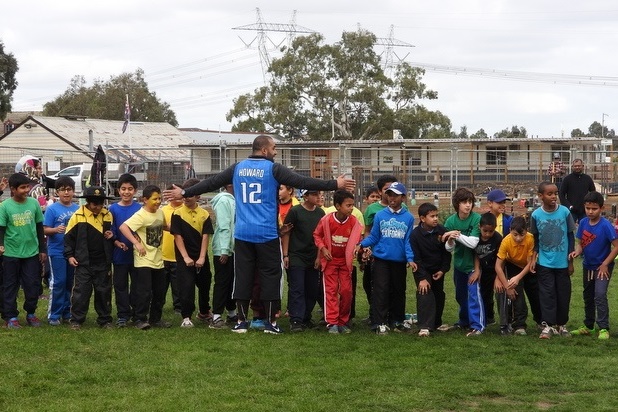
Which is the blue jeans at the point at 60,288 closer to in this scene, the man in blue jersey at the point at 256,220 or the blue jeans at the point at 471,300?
the man in blue jersey at the point at 256,220

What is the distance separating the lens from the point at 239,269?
1055 centimetres

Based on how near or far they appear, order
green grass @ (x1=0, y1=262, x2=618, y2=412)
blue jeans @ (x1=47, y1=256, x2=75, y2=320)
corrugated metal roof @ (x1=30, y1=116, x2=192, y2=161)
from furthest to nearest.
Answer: corrugated metal roof @ (x1=30, y1=116, x2=192, y2=161) → blue jeans @ (x1=47, y1=256, x2=75, y2=320) → green grass @ (x1=0, y1=262, x2=618, y2=412)

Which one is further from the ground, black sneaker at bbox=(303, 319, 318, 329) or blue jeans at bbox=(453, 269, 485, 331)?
blue jeans at bbox=(453, 269, 485, 331)

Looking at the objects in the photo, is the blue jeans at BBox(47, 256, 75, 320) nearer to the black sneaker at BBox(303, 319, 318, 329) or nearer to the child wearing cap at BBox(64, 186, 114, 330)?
the child wearing cap at BBox(64, 186, 114, 330)

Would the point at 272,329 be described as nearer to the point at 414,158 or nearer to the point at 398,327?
the point at 398,327

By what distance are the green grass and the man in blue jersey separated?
0.45 metres

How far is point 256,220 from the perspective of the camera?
1035cm

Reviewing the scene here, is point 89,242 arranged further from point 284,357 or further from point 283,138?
point 283,138

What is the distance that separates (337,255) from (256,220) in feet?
3.40

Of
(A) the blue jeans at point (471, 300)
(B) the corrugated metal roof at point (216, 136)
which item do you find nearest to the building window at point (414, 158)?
(A) the blue jeans at point (471, 300)

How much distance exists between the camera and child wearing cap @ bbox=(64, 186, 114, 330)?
10750 millimetres

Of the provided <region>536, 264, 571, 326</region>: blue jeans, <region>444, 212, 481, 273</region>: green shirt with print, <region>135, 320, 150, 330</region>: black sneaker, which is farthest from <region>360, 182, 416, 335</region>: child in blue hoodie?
<region>135, 320, 150, 330</region>: black sneaker

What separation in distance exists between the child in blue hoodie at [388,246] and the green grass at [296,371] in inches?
15.2

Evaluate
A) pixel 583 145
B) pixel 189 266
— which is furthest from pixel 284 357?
pixel 583 145
